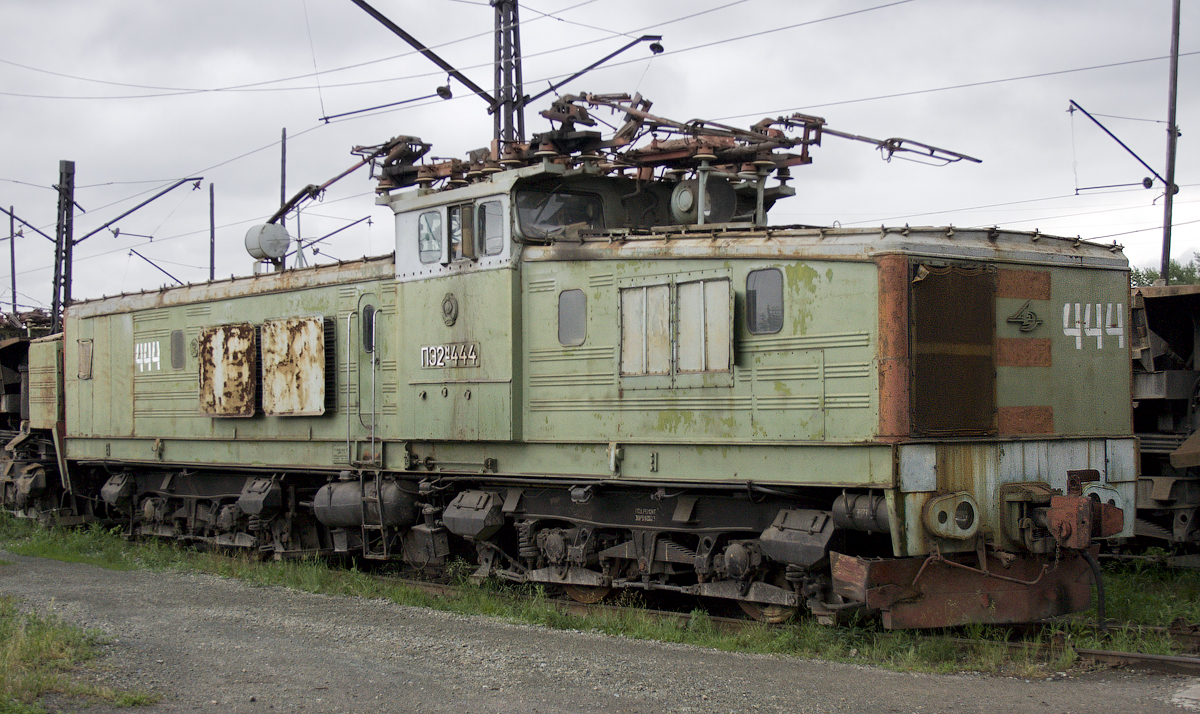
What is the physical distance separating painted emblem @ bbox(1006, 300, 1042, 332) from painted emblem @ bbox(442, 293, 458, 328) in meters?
5.28

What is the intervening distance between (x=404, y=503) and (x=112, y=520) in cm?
779

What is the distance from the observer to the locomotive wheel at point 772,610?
905cm

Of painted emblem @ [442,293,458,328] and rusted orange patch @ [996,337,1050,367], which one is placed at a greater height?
painted emblem @ [442,293,458,328]

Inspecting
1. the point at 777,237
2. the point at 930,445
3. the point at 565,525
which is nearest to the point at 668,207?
the point at 777,237

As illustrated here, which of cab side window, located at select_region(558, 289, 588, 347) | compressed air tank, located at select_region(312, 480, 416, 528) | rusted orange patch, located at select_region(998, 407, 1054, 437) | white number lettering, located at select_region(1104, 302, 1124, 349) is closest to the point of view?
rusted orange patch, located at select_region(998, 407, 1054, 437)

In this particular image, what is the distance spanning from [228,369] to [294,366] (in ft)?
4.27

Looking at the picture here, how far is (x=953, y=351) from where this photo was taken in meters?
8.50

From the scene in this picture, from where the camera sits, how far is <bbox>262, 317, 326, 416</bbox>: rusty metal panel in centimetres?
1292

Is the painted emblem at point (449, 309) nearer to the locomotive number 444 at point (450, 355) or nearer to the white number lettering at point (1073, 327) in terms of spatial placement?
the locomotive number 444 at point (450, 355)

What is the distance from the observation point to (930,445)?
827cm

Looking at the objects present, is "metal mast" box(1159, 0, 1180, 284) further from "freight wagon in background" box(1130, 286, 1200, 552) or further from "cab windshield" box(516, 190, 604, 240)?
"cab windshield" box(516, 190, 604, 240)

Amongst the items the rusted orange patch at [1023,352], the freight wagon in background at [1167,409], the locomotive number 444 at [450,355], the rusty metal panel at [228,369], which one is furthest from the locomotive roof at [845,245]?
the rusty metal panel at [228,369]

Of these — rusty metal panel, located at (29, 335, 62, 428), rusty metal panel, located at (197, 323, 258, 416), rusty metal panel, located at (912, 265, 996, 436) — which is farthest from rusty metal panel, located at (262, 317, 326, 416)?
rusty metal panel, located at (912, 265, 996, 436)

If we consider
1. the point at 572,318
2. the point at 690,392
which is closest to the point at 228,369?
the point at 572,318
